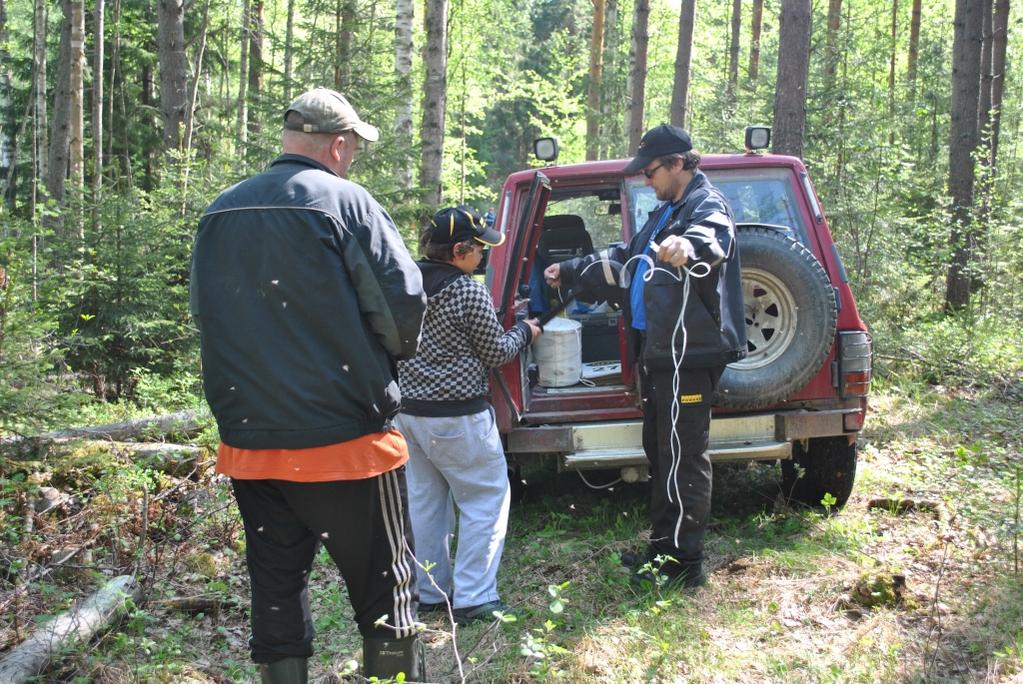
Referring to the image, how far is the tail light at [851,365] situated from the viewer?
16.6 ft

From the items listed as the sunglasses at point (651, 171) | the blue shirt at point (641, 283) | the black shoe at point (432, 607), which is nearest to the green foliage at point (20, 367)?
the black shoe at point (432, 607)

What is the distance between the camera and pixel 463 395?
4309mm

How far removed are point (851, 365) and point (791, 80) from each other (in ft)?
22.2

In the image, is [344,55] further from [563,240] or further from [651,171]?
[651,171]

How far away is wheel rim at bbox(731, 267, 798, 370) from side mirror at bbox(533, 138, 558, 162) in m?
1.39

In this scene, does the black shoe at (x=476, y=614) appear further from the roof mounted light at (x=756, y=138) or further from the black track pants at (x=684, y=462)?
the roof mounted light at (x=756, y=138)

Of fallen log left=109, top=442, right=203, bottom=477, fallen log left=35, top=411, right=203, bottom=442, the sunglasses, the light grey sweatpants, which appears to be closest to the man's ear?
the light grey sweatpants

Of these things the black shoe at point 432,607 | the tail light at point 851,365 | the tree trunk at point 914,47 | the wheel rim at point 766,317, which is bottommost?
the black shoe at point 432,607

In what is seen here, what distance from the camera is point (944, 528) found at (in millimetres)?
5113

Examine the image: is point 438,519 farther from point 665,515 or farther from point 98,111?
point 98,111

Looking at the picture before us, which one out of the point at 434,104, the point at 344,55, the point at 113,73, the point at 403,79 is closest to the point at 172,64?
the point at 344,55

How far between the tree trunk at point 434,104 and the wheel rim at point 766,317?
26.5 ft

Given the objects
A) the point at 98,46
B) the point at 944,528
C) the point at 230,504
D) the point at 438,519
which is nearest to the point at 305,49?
the point at 98,46

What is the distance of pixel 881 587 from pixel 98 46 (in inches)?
558
